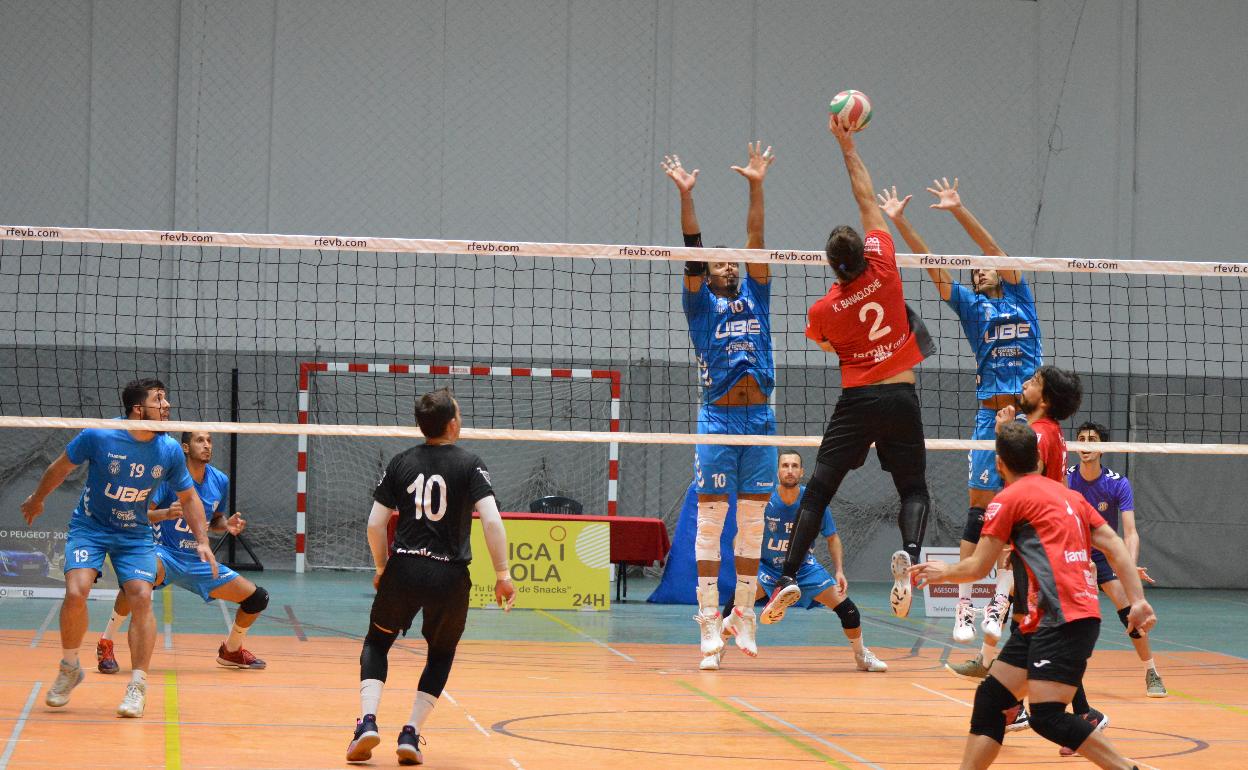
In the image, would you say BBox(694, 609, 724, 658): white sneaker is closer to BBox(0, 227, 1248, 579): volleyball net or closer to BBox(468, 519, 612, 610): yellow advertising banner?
BBox(468, 519, 612, 610): yellow advertising banner

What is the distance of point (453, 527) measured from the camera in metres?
6.04

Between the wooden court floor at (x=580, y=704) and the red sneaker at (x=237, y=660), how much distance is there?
74 millimetres

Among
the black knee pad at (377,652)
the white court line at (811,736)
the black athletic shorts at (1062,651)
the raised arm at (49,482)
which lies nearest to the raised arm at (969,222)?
the white court line at (811,736)

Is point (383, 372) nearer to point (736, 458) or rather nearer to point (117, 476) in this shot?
point (736, 458)

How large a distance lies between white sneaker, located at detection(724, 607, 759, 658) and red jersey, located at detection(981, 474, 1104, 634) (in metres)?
3.90

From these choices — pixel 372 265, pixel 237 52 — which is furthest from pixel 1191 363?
pixel 237 52

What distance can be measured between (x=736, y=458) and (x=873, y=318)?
2.69 m

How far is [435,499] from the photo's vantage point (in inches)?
236

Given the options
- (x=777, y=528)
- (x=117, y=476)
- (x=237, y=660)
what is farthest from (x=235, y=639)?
(x=777, y=528)

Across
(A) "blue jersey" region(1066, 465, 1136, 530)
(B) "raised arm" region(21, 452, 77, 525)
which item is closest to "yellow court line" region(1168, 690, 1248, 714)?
(A) "blue jersey" region(1066, 465, 1136, 530)

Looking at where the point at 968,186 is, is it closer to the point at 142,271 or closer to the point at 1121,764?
the point at 142,271

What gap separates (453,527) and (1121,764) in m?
2.87

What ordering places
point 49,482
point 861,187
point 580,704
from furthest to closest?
point 580,704
point 49,482
point 861,187

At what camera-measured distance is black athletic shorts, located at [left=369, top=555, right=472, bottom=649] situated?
5992mm
